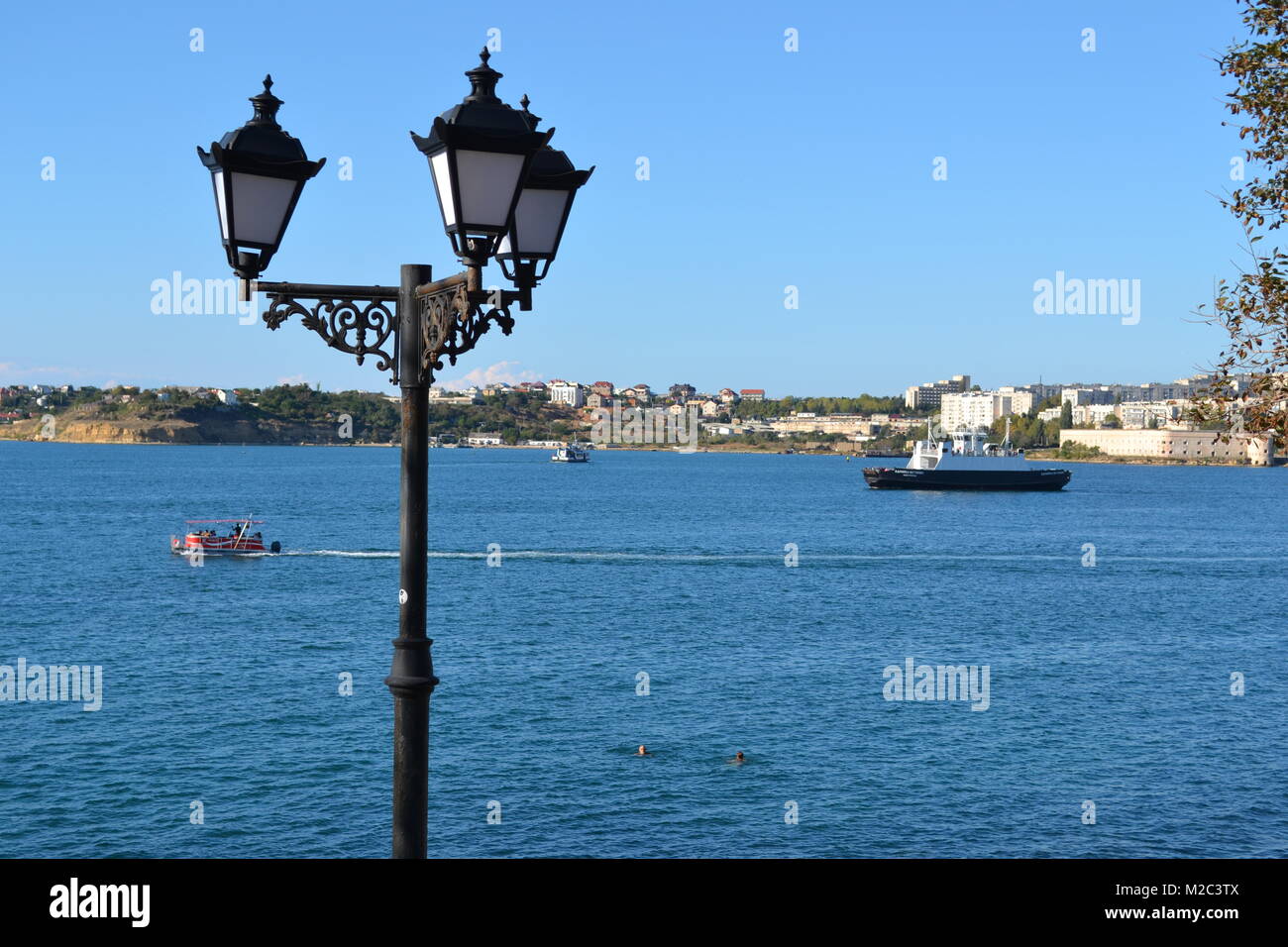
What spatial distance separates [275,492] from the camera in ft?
421

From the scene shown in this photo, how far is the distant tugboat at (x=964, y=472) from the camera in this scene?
430 ft

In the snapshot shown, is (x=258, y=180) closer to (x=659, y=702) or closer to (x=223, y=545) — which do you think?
(x=659, y=702)

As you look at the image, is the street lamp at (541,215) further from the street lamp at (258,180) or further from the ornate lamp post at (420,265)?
the street lamp at (258,180)

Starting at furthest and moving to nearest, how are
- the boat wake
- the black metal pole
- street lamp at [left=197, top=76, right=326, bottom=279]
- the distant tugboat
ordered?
1. the distant tugboat
2. the boat wake
3. street lamp at [left=197, top=76, right=326, bottom=279]
4. the black metal pole

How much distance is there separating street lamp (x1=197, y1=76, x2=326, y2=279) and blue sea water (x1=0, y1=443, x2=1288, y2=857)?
17237 mm

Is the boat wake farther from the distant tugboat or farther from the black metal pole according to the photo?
the black metal pole

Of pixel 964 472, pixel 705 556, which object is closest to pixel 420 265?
pixel 705 556

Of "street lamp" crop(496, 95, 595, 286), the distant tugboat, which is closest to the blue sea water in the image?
"street lamp" crop(496, 95, 595, 286)

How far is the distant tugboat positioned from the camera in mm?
131000

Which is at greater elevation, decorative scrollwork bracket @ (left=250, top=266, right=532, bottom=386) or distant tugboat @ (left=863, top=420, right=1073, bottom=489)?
decorative scrollwork bracket @ (left=250, top=266, right=532, bottom=386)

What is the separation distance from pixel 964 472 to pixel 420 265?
427 feet

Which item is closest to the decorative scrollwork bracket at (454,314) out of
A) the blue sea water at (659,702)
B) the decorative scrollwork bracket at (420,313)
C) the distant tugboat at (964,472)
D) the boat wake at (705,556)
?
the decorative scrollwork bracket at (420,313)
